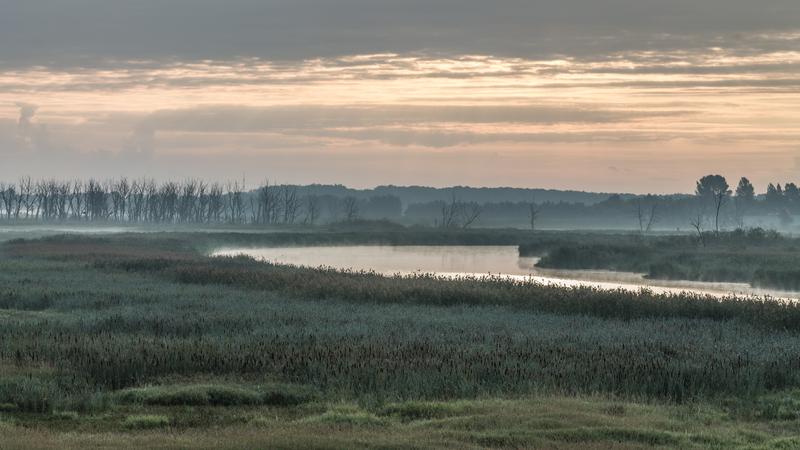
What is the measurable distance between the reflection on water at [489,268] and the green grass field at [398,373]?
1583 cm

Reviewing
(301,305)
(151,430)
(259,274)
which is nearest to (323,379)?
(151,430)

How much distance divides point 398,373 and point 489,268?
167 ft

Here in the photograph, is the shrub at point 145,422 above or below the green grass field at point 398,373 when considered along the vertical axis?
below

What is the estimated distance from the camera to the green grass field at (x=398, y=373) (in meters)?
14.0

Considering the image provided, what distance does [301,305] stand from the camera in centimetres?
3466

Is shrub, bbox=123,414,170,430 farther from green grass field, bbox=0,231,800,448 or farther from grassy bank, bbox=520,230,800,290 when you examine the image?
grassy bank, bbox=520,230,800,290

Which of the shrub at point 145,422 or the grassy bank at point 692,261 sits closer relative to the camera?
the shrub at point 145,422

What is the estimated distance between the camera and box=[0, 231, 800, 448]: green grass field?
1402 centimetres

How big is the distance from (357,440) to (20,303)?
24.8 meters

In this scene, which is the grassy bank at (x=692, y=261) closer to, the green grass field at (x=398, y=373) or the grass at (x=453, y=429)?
the green grass field at (x=398, y=373)

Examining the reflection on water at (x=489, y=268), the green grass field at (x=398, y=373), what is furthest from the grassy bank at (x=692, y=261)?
the green grass field at (x=398, y=373)

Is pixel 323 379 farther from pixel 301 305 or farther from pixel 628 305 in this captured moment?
pixel 628 305

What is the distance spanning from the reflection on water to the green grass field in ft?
52.0

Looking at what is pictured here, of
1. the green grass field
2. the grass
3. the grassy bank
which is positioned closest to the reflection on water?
the grassy bank
